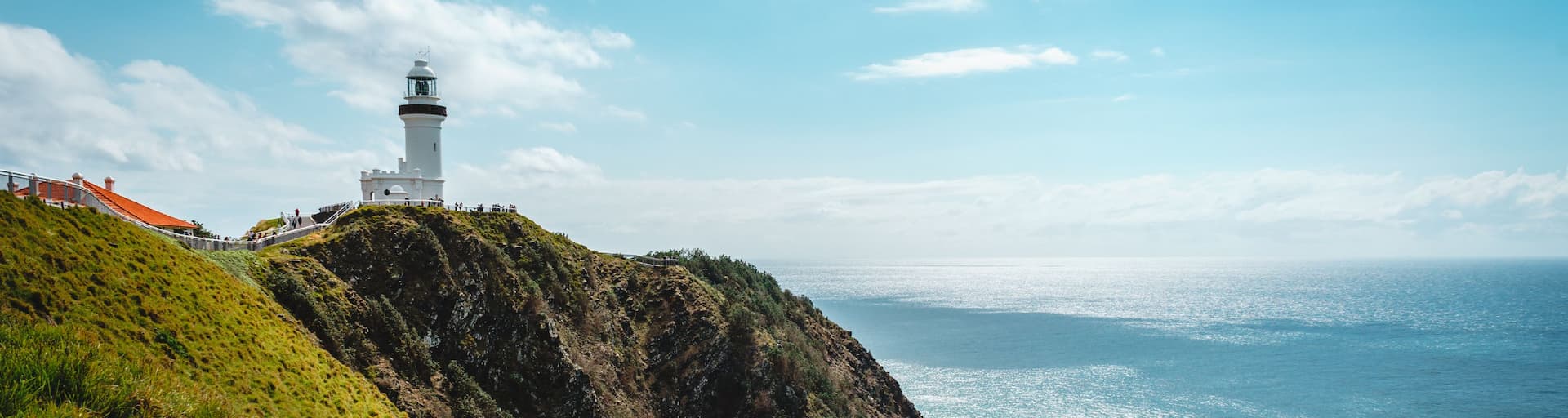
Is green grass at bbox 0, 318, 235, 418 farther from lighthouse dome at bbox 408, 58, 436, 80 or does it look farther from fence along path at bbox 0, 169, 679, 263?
lighthouse dome at bbox 408, 58, 436, 80

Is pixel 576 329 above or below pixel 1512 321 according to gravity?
above

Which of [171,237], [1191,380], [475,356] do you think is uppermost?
[171,237]

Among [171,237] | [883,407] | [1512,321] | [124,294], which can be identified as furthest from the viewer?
[1512,321]

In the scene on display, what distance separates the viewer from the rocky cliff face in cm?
3884

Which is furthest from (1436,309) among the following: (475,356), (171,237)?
(171,237)

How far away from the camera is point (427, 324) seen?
4297 centimetres

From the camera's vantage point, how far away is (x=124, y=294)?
25297 mm

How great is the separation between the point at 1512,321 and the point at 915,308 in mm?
106421

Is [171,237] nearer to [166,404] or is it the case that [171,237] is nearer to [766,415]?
[166,404]

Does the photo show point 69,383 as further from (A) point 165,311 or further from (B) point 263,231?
(B) point 263,231

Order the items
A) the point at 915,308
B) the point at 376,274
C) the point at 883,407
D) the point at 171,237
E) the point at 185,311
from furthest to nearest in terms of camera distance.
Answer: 1. the point at 915,308
2. the point at 883,407
3. the point at 376,274
4. the point at 171,237
5. the point at 185,311

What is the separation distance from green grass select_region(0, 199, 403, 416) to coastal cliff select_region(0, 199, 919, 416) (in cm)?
8

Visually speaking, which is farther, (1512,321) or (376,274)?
(1512,321)

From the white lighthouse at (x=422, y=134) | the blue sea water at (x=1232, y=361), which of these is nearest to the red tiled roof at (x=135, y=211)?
the white lighthouse at (x=422, y=134)
